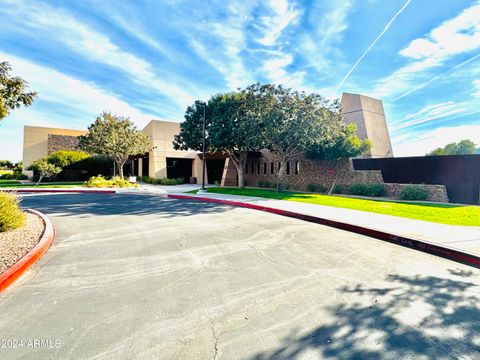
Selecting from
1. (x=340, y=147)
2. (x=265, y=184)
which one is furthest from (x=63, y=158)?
(x=340, y=147)

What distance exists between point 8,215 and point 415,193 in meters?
19.5

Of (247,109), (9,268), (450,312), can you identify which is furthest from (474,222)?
(247,109)

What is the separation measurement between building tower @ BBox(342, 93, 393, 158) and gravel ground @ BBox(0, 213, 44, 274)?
29.7 m

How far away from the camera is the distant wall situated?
1496 centimetres

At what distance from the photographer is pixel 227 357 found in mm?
2377

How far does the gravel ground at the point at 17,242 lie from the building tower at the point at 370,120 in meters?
29.7

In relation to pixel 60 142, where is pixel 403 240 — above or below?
below

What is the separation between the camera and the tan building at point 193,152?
29641 millimetres

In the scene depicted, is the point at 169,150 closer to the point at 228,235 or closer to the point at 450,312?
the point at 228,235

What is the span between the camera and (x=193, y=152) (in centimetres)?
3291

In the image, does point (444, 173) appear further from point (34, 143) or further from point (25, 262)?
point (34, 143)

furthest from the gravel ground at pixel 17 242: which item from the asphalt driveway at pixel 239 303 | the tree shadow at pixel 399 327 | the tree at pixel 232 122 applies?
the tree at pixel 232 122

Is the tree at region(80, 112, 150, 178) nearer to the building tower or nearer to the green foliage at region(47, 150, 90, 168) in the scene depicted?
the green foliage at region(47, 150, 90, 168)

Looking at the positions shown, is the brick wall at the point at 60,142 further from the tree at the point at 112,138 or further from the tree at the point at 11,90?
the tree at the point at 11,90
